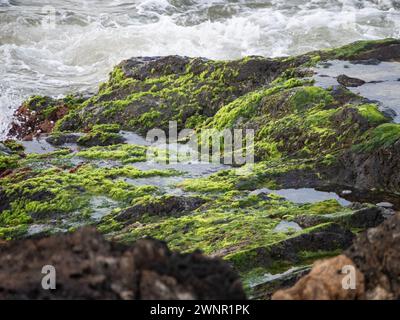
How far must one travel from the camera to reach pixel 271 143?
34.0ft

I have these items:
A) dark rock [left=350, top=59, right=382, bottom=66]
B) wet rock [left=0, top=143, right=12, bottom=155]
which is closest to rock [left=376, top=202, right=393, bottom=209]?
dark rock [left=350, top=59, right=382, bottom=66]

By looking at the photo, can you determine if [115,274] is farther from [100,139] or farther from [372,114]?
[100,139]

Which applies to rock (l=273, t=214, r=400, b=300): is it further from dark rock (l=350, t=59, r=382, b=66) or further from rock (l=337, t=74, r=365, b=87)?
dark rock (l=350, t=59, r=382, b=66)

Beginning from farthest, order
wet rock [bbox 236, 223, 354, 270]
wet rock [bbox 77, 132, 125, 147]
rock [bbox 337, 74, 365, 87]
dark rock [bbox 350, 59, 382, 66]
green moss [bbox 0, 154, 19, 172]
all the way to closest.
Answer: wet rock [bbox 77, 132, 125, 147]
dark rock [bbox 350, 59, 382, 66]
rock [bbox 337, 74, 365, 87]
green moss [bbox 0, 154, 19, 172]
wet rock [bbox 236, 223, 354, 270]

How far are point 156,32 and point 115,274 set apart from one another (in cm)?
2219

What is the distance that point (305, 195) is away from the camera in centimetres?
865

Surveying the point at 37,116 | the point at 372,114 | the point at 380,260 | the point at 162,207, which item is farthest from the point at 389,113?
the point at 37,116

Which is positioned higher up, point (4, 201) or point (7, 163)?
point (7, 163)

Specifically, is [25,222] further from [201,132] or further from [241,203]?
[201,132]

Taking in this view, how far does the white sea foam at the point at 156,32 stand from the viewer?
22.3m

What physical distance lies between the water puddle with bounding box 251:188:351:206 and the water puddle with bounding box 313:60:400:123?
2230 mm

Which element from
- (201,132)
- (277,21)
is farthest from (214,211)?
(277,21)

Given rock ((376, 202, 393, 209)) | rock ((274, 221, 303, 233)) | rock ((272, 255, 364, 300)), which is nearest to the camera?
rock ((272, 255, 364, 300))

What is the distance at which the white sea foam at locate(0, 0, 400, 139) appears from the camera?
22.3 m
